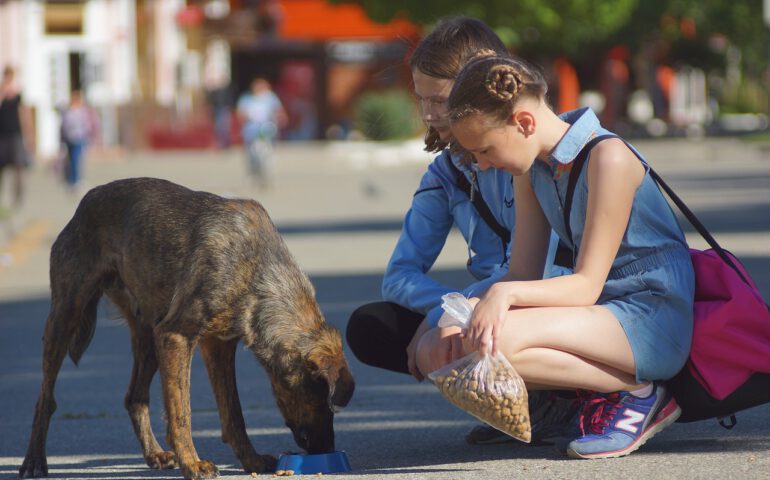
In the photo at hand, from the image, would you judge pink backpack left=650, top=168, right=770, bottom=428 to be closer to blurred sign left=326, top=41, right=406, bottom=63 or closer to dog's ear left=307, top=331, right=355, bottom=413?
dog's ear left=307, top=331, right=355, bottom=413

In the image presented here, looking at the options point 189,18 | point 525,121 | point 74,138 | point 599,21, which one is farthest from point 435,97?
point 189,18

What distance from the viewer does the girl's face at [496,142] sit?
16.0 feet

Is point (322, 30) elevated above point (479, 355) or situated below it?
below

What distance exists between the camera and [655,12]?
49.5 meters

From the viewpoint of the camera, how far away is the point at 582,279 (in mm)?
4984

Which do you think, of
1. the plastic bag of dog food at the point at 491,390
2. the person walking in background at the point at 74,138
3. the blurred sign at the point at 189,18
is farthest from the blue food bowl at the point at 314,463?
the blurred sign at the point at 189,18

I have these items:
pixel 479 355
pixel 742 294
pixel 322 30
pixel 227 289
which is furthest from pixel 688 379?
pixel 322 30

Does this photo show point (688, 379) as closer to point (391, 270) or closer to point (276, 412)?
point (391, 270)

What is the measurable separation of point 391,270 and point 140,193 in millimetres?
1027

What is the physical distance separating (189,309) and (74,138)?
22.5 meters

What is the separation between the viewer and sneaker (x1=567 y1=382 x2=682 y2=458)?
5.20 m

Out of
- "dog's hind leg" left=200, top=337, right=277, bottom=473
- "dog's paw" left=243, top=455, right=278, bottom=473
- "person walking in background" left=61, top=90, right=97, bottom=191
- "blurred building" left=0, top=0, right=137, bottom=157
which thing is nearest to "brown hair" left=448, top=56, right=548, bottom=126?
"dog's hind leg" left=200, top=337, right=277, bottom=473

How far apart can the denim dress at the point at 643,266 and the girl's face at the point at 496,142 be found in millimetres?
185

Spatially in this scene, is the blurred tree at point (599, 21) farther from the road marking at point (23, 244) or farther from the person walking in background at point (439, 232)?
the person walking in background at point (439, 232)
